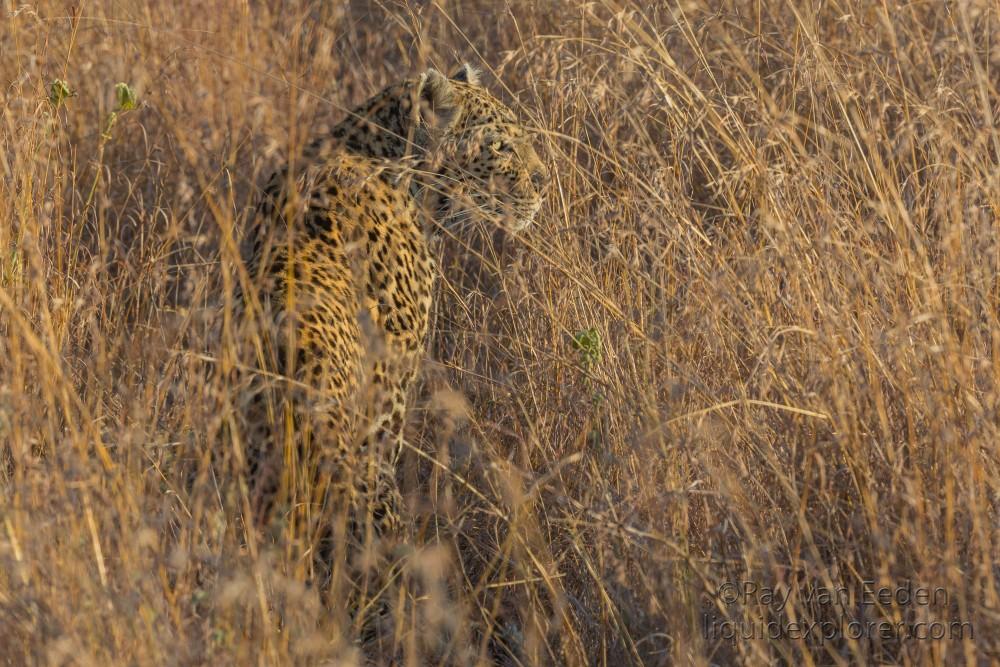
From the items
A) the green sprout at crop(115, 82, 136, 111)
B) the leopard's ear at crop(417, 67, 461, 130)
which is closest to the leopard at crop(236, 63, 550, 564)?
the leopard's ear at crop(417, 67, 461, 130)

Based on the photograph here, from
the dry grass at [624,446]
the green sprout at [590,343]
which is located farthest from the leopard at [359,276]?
the green sprout at [590,343]

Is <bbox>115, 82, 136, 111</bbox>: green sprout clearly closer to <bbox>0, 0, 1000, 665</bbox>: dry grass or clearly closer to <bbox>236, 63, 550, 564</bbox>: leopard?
<bbox>0, 0, 1000, 665</bbox>: dry grass

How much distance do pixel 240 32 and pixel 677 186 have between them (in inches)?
123

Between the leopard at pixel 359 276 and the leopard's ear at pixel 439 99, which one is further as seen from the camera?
the leopard's ear at pixel 439 99

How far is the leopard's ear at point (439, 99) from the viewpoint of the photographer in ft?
13.9

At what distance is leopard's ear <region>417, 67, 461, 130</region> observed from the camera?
4.23 m

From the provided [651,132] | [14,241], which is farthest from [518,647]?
[651,132]

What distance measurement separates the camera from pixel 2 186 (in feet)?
13.6

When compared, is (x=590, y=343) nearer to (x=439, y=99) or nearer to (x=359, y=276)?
(x=359, y=276)

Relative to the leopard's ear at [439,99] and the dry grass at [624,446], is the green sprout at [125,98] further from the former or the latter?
the leopard's ear at [439,99]

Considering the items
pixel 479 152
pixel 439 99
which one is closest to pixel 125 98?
pixel 439 99

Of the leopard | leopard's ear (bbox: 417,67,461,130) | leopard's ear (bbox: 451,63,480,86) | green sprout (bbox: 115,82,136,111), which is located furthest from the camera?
leopard's ear (bbox: 451,63,480,86)

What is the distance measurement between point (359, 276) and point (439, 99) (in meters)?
0.94

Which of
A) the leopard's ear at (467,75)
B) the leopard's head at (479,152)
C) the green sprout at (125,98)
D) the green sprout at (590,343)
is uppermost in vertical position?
the green sprout at (125,98)
